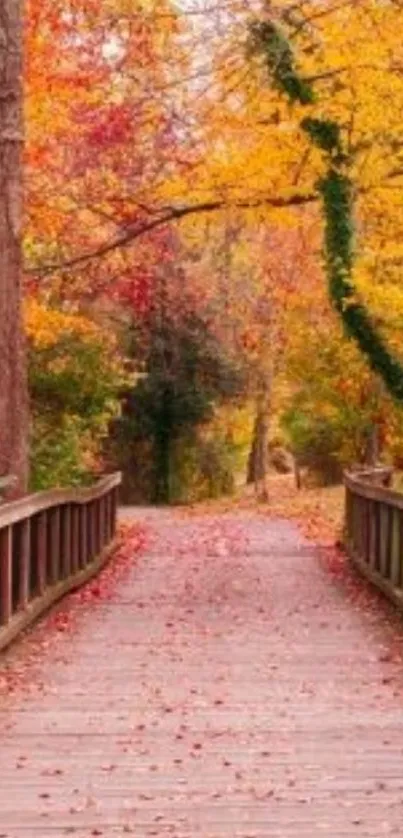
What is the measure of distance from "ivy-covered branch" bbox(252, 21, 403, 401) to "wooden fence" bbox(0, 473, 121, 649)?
136 inches

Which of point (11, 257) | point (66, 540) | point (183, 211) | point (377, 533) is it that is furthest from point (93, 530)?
point (11, 257)

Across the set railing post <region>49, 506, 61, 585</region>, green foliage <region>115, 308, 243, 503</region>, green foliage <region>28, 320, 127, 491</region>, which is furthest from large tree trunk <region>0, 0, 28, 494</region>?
green foliage <region>115, 308, 243, 503</region>

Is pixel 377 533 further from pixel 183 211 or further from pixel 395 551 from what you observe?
pixel 183 211

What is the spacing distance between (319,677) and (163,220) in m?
10.4

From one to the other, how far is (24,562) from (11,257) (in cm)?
381

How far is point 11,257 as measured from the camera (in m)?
15.8

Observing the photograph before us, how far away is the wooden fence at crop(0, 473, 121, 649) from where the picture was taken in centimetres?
1201

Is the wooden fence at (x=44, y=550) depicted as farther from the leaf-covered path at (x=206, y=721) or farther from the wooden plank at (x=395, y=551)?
the wooden plank at (x=395, y=551)

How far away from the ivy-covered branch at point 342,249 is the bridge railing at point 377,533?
145 cm

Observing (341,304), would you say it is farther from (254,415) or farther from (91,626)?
(254,415)

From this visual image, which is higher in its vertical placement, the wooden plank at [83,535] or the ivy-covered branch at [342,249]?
the ivy-covered branch at [342,249]

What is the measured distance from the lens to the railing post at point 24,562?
12.9 m

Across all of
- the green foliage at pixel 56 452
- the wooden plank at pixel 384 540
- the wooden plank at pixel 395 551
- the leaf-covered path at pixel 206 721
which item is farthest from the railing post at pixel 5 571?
the green foliage at pixel 56 452

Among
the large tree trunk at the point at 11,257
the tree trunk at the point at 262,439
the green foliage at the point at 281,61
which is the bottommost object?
the tree trunk at the point at 262,439
